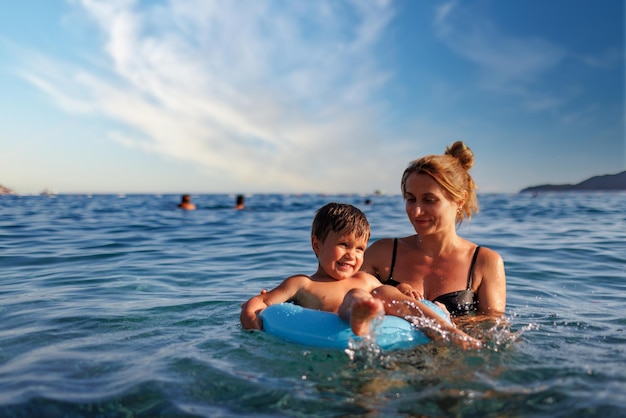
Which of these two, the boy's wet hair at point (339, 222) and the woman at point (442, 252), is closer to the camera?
the boy's wet hair at point (339, 222)

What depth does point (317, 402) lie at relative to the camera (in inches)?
120

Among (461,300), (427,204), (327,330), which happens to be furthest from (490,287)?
(327,330)

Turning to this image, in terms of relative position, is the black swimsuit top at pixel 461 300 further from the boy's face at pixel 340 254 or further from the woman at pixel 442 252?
the boy's face at pixel 340 254

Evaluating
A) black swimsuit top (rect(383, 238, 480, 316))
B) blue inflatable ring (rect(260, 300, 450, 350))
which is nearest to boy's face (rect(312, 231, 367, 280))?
blue inflatable ring (rect(260, 300, 450, 350))

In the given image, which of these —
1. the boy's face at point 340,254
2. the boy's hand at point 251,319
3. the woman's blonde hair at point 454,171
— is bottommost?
the boy's hand at point 251,319

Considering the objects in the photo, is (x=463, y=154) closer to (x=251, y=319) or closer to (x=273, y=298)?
(x=273, y=298)

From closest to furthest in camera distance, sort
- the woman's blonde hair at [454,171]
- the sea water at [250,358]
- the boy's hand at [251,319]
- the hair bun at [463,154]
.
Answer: the sea water at [250,358] → the boy's hand at [251,319] → the woman's blonde hair at [454,171] → the hair bun at [463,154]

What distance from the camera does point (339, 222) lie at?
158 inches

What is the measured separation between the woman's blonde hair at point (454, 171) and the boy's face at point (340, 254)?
33.6 inches

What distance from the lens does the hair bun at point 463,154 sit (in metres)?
4.81

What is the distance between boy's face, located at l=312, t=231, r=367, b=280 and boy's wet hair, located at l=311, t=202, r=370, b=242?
0.11 feet

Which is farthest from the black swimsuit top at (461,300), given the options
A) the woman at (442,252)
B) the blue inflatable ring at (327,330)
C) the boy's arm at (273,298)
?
the boy's arm at (273,298)

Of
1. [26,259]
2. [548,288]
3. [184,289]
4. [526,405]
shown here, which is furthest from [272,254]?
[526,405]

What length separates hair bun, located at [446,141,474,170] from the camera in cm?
481
